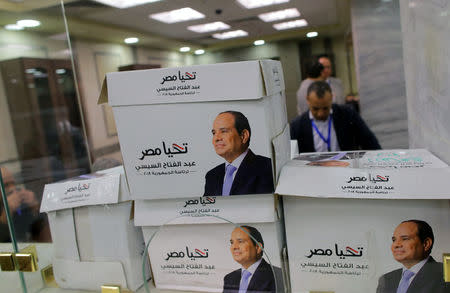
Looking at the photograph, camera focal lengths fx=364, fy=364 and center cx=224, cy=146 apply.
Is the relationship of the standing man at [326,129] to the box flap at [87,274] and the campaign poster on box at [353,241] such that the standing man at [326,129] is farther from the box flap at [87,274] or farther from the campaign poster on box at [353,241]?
the box flap at [87,274]

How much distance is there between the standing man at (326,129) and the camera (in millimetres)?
1196

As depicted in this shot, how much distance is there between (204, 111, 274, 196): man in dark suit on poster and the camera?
2.30 ft

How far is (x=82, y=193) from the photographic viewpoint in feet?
2.77

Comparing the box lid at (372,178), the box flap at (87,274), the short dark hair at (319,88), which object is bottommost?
the box flap at (87,274)

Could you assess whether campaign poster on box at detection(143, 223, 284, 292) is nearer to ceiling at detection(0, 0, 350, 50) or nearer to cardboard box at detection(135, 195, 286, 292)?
cardboard box at detection(135, 195, 286, 292)

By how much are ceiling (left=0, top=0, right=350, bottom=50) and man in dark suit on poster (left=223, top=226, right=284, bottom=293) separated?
0.68 metres

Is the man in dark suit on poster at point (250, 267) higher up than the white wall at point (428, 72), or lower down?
lower down

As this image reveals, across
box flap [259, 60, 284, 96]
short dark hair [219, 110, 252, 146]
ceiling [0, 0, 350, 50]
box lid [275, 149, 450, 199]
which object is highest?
ceiling [0, 0, 350, 50]

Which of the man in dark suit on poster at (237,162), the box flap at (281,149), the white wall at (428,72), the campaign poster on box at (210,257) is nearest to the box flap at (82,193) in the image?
the campaign poster on box at (210,257)

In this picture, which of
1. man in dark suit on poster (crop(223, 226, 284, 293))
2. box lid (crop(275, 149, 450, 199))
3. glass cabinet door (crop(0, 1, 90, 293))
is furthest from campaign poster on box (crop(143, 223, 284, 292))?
glass cabinet door (crop(0, 1, 90, 293))

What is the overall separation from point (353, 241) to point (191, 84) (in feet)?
1.39

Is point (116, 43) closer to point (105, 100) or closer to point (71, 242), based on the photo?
point (105, 100)

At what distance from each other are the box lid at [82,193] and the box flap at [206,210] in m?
0.08

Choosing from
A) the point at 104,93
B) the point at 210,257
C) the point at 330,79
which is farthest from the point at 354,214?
the point at 330,79
